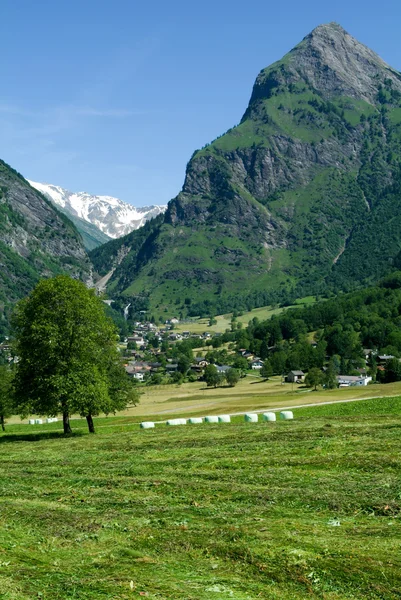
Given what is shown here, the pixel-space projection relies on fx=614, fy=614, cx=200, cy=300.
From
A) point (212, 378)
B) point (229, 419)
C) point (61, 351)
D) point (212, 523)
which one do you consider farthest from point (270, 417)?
point (212, 378)

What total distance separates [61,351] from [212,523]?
1392 inches

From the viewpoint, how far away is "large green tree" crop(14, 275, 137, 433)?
50.2 m

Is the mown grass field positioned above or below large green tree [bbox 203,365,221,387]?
below

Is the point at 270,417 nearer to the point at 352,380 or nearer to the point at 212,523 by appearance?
the point at 212,523

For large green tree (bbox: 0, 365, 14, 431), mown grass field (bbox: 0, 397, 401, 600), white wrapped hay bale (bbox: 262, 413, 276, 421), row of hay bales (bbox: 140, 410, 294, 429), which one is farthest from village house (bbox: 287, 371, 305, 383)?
mown grass field (bbox: 0, 397, 401, 600)

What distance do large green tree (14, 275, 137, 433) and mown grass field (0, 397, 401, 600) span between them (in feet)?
55.3

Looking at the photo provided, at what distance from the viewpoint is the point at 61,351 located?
169ft

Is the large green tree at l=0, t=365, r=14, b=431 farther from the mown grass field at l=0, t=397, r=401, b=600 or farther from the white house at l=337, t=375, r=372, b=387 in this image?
the white house at l=337, t=375, r=372, b=387

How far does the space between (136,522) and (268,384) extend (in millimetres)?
156285

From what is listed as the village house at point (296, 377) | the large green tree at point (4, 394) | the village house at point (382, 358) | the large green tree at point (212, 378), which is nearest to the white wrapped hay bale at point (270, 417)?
the large green tree at point (4, 394)

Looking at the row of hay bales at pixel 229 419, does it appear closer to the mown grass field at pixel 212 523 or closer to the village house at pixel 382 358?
the mown grass field at pixel 212 523

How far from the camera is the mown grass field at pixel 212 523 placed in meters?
13.9

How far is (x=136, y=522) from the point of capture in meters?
18.7

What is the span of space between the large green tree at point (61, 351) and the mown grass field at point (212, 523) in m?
16.8
